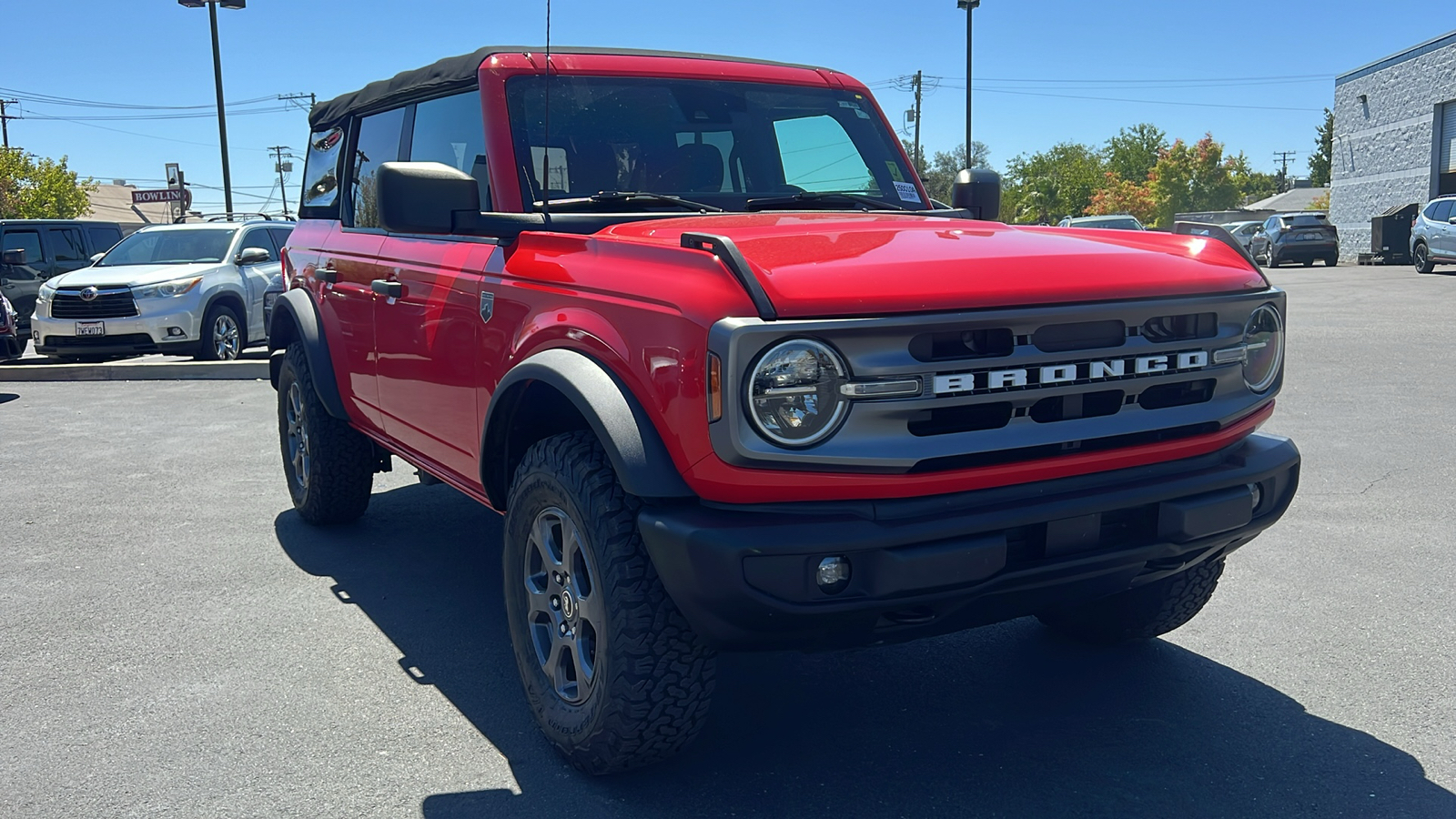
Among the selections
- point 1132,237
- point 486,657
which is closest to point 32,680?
point 486,657

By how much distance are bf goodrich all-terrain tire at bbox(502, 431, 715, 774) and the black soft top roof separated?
1.62 m

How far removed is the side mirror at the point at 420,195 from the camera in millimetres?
3533

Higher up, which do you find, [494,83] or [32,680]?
[494,83]

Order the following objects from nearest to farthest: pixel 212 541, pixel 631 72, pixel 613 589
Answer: pixel 613 589, pixel 631 72, pixel 212 541

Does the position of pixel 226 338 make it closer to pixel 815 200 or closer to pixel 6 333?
pixel 6 333

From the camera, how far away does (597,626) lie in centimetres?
301

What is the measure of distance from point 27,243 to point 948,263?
16.7 meters

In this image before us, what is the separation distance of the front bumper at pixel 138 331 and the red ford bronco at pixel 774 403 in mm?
10179

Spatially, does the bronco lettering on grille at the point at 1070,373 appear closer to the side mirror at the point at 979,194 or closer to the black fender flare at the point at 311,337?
the side mirror at the point at 979,194

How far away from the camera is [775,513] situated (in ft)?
8.86

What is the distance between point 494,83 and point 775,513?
2114 mm

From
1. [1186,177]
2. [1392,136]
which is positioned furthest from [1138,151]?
[1392,136]

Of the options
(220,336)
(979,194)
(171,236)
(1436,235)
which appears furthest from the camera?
(1436,235)

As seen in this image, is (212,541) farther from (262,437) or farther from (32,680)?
(262,437)
